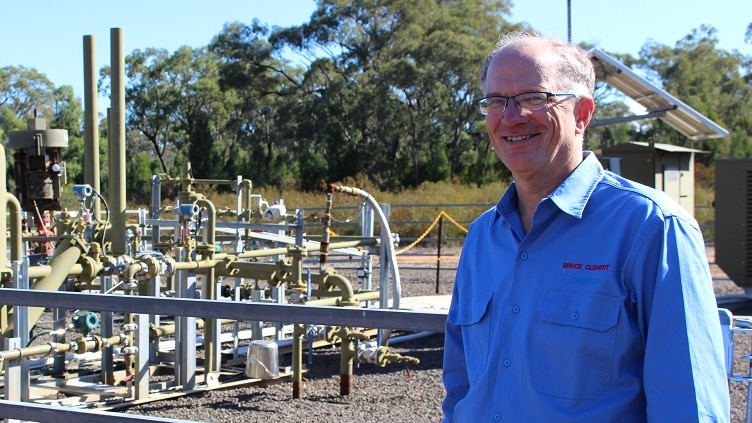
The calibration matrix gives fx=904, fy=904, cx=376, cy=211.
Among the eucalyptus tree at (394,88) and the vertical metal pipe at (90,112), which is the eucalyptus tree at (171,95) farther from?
the vertical metal pipe at (90,112)

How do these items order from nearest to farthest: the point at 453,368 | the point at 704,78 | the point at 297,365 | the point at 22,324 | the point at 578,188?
1. the point at 578,188
2. the point at 453,368
3. the point at 22,324
4. the point at 297,365
5. the point at 704,78

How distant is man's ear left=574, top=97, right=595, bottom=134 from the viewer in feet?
6.09

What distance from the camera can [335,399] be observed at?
22.0 feet

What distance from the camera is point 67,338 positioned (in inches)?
353

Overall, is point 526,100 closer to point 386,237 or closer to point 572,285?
point 572,285

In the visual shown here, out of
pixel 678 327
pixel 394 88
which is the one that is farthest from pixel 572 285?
pixel 394 88

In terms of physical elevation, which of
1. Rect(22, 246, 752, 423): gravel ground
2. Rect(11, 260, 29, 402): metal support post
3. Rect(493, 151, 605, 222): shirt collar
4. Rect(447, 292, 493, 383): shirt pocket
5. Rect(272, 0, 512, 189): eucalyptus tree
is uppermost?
Rect(272, 0, 512, 189): eucalyptus tree

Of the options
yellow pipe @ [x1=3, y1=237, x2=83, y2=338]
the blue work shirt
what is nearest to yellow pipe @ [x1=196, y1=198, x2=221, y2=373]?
yellow pipe @ [x1=3, y1=237, x2=83, y2=338]

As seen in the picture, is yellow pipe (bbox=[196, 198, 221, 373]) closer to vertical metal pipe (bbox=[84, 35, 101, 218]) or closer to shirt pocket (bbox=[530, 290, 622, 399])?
vertical metal pipe (bbox=[84, 35, 101, 218])

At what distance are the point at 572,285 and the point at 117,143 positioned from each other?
5.68 metres

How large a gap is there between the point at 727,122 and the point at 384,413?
153 feet

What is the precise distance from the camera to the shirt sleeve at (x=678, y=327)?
5.09 feet

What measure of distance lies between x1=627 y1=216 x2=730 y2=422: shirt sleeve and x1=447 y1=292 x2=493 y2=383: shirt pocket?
363 mm

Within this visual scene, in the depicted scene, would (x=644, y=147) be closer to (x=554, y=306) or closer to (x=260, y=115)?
(x=554, y=306)
